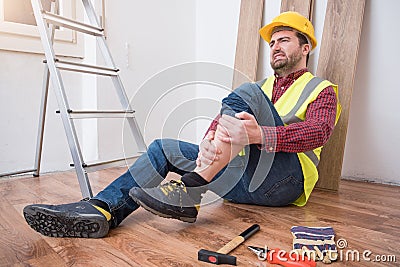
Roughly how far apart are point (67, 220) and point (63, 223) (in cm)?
2

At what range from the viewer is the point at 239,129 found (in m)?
1.11

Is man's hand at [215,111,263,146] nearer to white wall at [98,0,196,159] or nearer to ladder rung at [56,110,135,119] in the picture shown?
ladder rung at [56,110,135,119]

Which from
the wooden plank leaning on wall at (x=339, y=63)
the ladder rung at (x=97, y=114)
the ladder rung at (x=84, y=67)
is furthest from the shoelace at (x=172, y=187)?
the wooden plank leaning on wall at (x=339, y=63)

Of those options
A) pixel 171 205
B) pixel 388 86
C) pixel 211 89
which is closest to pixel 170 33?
pixel 211 89

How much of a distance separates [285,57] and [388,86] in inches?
31.2

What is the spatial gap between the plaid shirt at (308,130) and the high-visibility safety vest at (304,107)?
33 mm

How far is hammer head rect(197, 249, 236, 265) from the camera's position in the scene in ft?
3.04

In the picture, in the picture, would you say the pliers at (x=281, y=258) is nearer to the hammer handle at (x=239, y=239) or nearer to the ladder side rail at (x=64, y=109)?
the hammer handle at (x=239, y=239)

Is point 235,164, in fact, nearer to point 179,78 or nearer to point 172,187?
point 172,187

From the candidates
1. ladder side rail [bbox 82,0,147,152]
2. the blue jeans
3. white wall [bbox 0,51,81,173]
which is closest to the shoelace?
the blue jeans

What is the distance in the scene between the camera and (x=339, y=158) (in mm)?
1921

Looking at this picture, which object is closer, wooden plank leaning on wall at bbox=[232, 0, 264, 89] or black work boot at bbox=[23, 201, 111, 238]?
black work boot at bbox=[23, 201, 111, 238]

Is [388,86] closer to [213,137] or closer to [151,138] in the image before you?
[213,137]

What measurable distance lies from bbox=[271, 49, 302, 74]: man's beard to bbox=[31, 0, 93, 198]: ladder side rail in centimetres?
99
